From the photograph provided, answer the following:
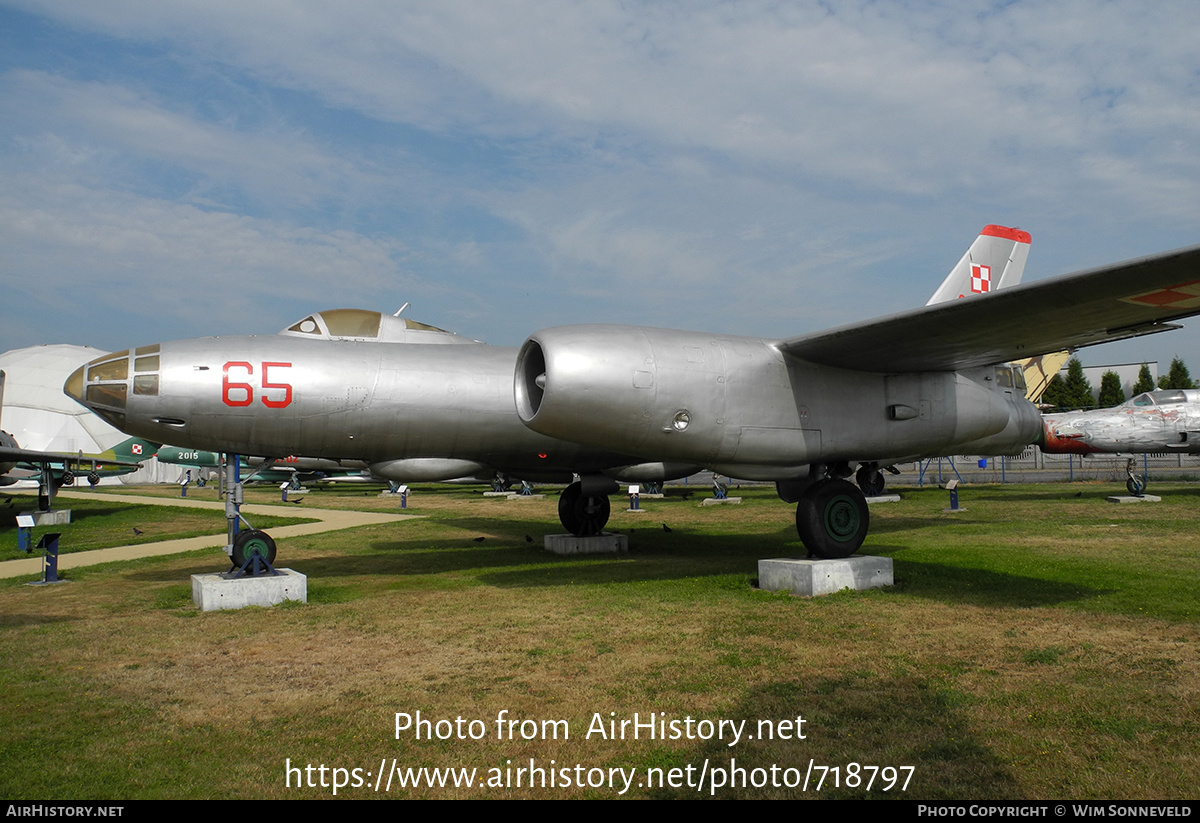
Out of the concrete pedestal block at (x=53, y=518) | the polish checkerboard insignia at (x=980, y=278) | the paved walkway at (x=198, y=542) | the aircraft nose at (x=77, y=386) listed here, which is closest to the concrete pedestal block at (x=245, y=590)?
the aircraft nose at (x=77, y=386)

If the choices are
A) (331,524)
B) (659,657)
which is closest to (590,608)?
(659,657)

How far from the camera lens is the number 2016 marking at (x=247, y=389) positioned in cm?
804

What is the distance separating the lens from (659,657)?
5516mm

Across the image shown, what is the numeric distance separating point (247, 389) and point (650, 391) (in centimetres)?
432

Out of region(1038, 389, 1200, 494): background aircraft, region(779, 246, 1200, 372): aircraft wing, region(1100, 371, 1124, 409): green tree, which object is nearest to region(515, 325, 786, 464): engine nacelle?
region(779, 246, 1200, 372): aircraft wing

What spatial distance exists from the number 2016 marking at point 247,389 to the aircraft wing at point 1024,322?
537cm

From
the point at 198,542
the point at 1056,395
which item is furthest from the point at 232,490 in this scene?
the point at 1056,395

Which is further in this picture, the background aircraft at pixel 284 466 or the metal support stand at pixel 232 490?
the background aircraft at pixel 284 466

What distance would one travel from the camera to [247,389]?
26.6 ft

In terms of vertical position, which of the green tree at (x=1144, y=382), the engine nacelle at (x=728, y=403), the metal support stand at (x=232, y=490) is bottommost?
the metal support stand at (x=232, y=490)

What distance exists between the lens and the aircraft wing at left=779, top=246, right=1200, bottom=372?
607 centimetres

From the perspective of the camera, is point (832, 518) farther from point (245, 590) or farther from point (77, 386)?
point (77, 386)

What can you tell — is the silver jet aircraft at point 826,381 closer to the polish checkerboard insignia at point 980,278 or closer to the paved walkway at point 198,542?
the polish checkerboard insignia at point 980,278

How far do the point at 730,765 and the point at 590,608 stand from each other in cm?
391
